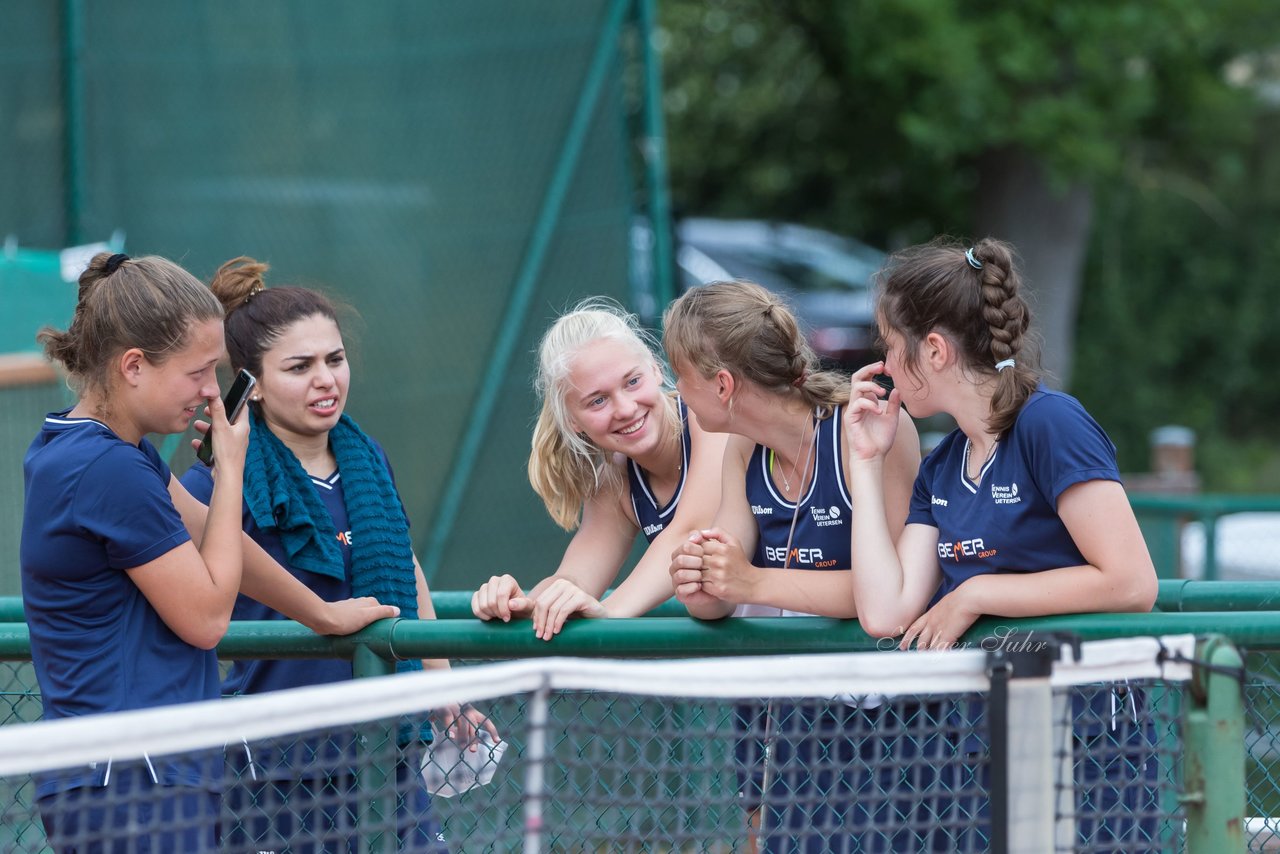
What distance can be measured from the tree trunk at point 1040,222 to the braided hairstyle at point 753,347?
10957 mm

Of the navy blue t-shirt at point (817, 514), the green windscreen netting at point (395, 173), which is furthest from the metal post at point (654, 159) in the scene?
the navy blue t-shirt at point (817, 514)

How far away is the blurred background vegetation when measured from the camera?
39.8 feet

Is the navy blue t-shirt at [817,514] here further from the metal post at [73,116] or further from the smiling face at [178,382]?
the metal post at [73,116]

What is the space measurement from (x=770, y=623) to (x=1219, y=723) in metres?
0.96

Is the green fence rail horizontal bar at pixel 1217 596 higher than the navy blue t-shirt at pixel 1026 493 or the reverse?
the reverse

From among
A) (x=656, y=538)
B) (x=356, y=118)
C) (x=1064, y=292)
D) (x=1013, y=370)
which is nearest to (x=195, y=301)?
(x=656, y=538)

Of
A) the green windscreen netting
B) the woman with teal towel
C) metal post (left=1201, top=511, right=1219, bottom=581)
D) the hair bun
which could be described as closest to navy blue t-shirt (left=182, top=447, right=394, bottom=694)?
the woman with teal towel

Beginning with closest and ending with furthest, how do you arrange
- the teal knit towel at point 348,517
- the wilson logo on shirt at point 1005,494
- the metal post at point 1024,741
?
1. the metal post at point 1024,741
2. the wilson logo on shirt at point 1005,494
3. the teal knit towel at point 348,517

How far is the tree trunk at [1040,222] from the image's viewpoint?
13.9 meters

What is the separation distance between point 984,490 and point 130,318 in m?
1.67

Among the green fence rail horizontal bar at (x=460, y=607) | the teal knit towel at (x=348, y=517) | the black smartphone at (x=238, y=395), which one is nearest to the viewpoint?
the black smartphone at (x=238, y=395)

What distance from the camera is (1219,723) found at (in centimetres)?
226

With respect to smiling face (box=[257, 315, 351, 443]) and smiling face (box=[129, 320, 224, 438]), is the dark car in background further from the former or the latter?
smiling face (box=[129, 320, 224, 438])

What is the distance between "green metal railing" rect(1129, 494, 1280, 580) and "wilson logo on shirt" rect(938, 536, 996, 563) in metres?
5.24
